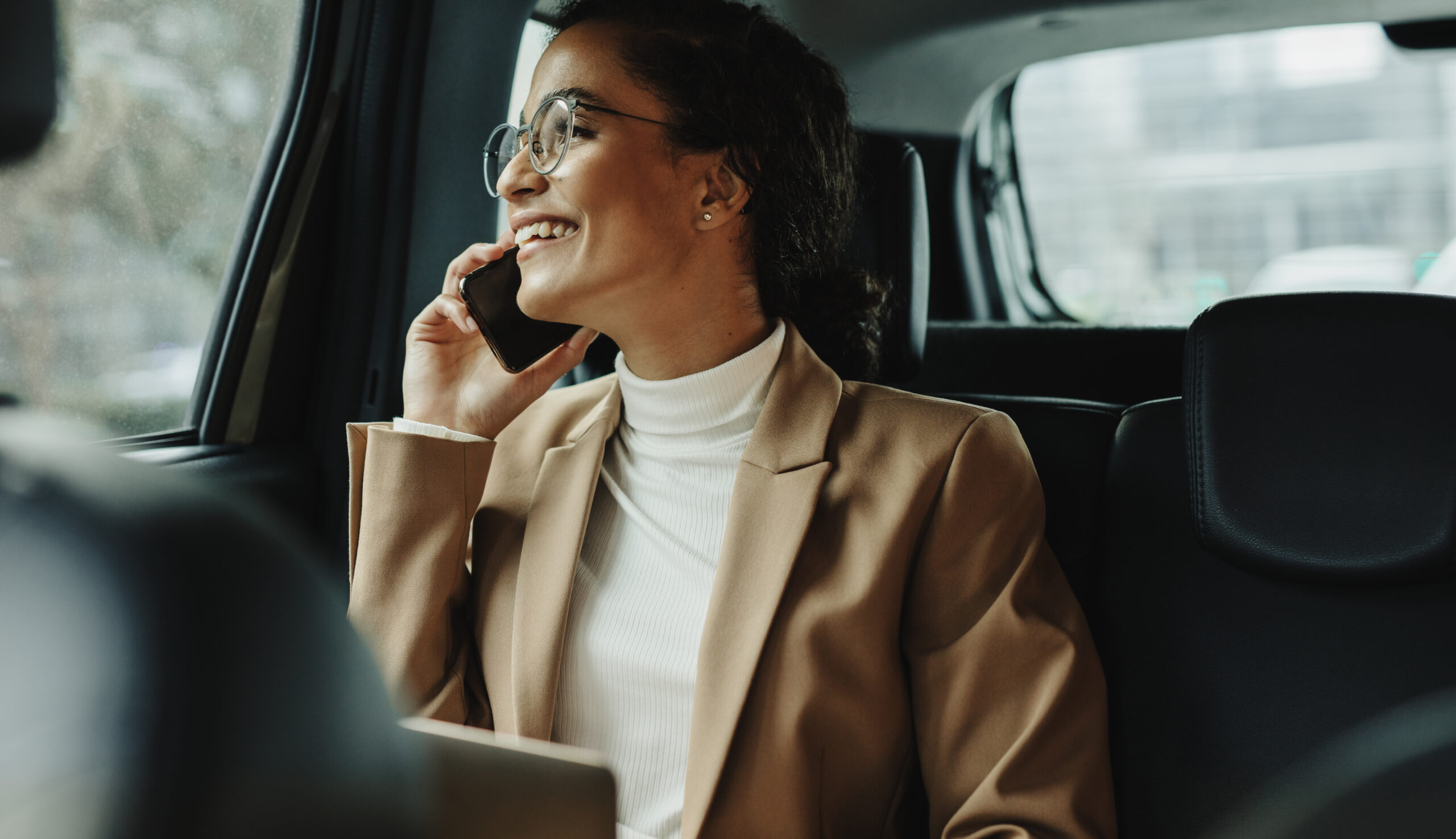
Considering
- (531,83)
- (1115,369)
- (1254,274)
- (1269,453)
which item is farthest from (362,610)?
(1254,274)

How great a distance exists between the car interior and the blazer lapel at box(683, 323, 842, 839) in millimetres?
344

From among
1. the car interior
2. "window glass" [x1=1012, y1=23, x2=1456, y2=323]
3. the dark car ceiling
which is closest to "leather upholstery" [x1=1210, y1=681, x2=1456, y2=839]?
the car interior

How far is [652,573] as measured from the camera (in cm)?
122

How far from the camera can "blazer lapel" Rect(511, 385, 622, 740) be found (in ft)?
3.86

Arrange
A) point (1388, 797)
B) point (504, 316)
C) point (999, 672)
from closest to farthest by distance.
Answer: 1. point (1388, 797)
2. point (999, 672)
3. point (504, 316)

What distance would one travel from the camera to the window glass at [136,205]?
140 centimetres

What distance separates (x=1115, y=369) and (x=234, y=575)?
6.23 ft

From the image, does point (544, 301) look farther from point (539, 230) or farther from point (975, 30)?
point (975, 30)

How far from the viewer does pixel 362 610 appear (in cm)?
124

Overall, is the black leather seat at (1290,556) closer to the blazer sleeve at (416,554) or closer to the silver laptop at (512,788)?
the blazer sleeve at (416,554)

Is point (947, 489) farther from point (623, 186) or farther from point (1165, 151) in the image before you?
point (1165, 151)

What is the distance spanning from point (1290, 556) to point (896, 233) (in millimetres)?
702

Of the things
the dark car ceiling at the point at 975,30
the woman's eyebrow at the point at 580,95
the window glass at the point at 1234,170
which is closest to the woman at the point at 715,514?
the woman's eyebrow at the point at 580,95

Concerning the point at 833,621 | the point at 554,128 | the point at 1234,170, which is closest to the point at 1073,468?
the point at 833,621
